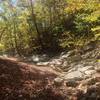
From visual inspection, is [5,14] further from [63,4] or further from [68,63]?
[68,63]

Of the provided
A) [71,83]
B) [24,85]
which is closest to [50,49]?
[71,83]

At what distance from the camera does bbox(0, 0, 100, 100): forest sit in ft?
32.0

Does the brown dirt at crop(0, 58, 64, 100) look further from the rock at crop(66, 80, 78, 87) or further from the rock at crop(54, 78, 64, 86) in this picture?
the rock at crop(66, 80, 78, 87)

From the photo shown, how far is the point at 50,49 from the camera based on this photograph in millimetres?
26359

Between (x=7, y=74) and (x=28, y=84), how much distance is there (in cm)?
127

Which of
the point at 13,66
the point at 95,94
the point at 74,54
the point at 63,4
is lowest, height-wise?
the point at 95,94

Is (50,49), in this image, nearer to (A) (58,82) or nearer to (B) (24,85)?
(A) (58,82)

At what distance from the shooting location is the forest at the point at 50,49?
9.76 m

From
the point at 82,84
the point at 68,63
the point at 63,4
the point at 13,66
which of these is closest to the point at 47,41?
the point at 63,4

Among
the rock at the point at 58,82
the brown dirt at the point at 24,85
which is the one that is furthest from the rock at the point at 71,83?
the brown dirt at the point at 24,85

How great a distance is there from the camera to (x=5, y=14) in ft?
93.6

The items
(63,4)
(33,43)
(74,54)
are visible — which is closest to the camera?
(74,54)

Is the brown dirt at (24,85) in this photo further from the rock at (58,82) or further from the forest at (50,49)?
the rock at (58,82)

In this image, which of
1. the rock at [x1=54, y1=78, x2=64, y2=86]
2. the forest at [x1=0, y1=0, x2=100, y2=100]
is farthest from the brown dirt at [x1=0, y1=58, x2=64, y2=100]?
the rock at [x1=54, y1=78, x2=64, y2=86]
